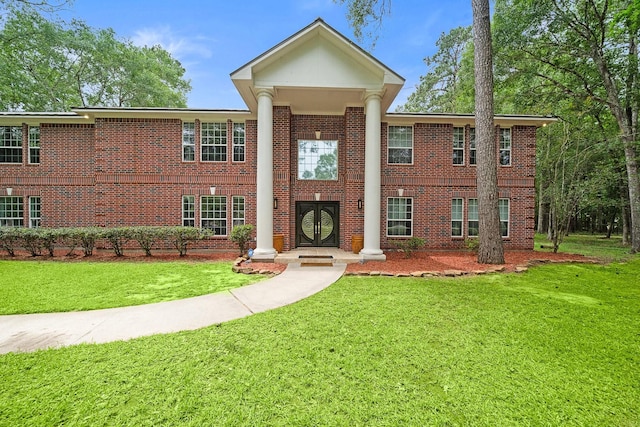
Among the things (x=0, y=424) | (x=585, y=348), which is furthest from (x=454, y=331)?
(x=0, y=424)

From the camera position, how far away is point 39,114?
10.7 meters

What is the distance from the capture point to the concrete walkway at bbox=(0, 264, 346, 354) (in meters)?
3.43

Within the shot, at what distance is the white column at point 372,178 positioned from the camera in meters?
8.71

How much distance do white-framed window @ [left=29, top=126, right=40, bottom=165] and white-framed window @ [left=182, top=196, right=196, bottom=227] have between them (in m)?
6.63

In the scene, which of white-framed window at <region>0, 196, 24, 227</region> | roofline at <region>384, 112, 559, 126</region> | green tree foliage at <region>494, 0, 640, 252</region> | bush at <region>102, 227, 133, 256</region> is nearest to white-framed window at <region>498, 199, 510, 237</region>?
roofline at <region>384, 112, 559, 126</region>

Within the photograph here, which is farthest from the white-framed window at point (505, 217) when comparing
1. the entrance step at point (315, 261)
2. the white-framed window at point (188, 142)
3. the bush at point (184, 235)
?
the white-framed window at point (188, 142)

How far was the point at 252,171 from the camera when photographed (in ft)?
36.6

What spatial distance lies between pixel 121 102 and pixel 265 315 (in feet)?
85.2

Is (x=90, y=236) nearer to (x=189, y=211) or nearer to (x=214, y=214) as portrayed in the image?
(x=189, y=211)

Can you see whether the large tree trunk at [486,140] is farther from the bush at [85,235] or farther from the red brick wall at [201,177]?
the bush at [85,235]

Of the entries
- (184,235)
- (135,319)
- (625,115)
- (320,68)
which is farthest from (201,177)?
(625,115)

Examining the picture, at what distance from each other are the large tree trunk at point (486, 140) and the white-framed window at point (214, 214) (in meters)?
9.72

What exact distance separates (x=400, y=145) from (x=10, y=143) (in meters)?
16.9

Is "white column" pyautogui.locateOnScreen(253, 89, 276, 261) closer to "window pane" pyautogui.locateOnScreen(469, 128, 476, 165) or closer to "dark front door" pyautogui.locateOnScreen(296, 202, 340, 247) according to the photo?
"dark front door" pyautogui.locateOnScreen(296, 202, 340, 247)
